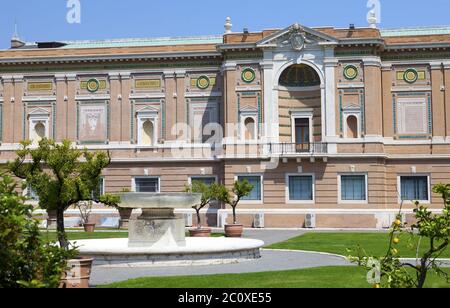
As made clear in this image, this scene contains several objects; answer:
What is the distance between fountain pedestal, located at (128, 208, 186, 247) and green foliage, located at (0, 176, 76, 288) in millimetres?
11467

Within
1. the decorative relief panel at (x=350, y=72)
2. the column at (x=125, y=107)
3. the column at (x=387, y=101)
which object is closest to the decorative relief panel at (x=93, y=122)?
the column at (x=125, y=107)

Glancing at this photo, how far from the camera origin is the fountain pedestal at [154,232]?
68.9ft

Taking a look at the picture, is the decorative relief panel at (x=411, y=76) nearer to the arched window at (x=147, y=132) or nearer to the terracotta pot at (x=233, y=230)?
the arched window at (x=147, y=132)

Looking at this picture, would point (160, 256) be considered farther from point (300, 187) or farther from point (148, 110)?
point (148, 110)

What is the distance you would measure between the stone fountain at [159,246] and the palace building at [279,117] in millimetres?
20036

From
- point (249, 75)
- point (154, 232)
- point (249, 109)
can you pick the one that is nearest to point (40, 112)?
point (249, 109)

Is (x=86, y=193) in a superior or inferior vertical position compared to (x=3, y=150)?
inferior

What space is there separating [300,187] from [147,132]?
1105cm

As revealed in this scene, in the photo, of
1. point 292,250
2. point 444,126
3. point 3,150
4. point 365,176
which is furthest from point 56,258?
point 3,150

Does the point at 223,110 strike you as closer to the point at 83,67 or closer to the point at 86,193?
the point at 83,67

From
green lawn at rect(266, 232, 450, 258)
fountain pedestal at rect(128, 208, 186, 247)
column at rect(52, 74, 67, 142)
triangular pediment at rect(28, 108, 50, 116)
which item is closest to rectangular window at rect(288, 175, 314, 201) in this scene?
green lawn at rect(266, 232, 450, 258)

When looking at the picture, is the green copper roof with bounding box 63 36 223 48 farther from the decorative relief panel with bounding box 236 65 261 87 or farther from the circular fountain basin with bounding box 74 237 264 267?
the circular fountain basin with bounding box 74 237 264 267

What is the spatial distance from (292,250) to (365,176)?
1782 centimetres
